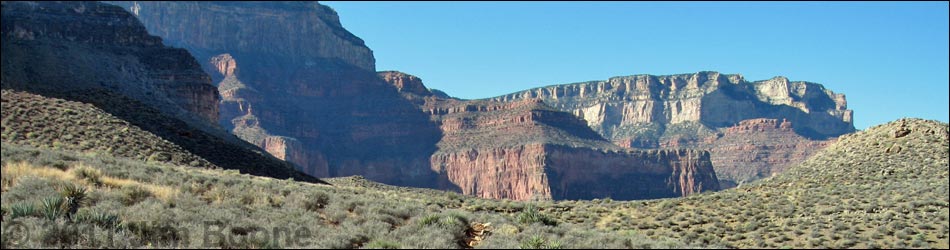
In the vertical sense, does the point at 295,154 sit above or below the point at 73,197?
below

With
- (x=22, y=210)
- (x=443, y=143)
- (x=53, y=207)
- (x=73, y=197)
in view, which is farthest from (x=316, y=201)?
(x=443, y=143)

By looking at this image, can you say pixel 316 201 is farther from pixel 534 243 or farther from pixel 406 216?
pixel 534 243

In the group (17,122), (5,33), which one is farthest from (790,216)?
(5,33)

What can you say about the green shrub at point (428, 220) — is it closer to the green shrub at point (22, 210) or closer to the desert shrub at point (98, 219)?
the desert shrub at point (98, 219)

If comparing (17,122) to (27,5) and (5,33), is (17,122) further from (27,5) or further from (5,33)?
(27,5)

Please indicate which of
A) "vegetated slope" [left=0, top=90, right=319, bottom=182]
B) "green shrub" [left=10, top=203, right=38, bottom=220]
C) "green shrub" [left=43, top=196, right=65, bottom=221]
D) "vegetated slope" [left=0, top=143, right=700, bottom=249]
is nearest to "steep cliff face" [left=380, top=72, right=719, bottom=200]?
"vegetated slope" [left=0, top=90, right=319, bottom=182]
